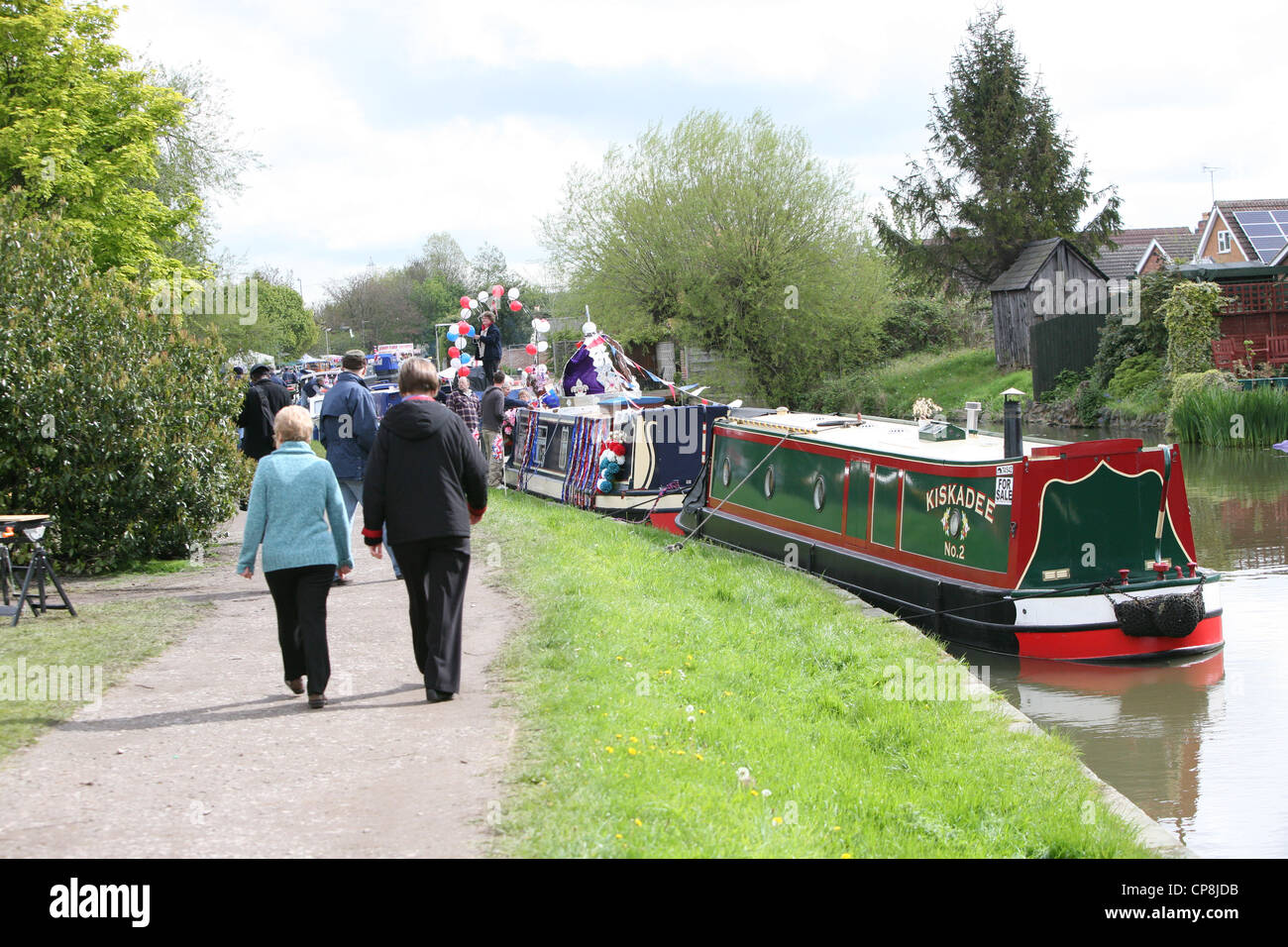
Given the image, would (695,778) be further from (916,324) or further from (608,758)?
(916,324)

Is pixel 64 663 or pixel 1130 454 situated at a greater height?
pixel 1130 454

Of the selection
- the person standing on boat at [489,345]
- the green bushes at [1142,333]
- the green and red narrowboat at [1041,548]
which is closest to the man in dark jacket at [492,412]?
the person standing on boat at [489,345]

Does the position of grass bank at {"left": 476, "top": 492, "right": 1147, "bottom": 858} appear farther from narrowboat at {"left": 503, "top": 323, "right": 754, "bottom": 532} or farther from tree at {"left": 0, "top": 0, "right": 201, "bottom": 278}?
tree at {"left": 0, "top": 0, "right": 201, "bottom": 278}

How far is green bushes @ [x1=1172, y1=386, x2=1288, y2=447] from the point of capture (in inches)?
936

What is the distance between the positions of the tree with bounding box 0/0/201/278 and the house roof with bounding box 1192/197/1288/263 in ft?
115

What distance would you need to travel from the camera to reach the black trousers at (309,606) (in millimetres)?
6102

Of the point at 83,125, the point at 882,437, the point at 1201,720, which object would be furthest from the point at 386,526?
the point at 83,125

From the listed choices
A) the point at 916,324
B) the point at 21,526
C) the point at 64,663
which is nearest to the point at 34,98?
the point at 21,526

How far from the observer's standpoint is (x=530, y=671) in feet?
22.2

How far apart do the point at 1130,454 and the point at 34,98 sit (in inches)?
826

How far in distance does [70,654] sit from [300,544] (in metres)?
2.24

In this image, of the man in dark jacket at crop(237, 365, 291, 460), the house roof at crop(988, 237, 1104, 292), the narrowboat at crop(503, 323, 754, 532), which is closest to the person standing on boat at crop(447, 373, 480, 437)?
the man in dark jacket at crop(237, 365, 291, 460)

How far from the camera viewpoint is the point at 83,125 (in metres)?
22.7

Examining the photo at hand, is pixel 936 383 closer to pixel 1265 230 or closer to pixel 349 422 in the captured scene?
pixel 1265 230
